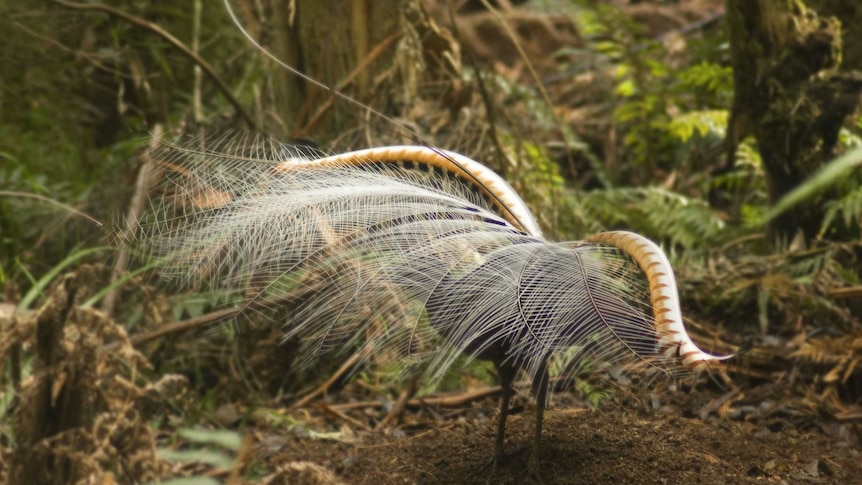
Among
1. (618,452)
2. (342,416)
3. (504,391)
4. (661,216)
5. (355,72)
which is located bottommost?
(342,416)

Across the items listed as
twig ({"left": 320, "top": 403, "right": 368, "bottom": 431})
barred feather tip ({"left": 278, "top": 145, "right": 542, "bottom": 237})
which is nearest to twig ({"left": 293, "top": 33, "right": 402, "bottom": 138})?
twig ({"left": 320, "top": 403, "right": 368, "bottom": 431})

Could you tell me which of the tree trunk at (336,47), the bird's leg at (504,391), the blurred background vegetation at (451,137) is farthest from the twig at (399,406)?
the tree trunk at (336,47)

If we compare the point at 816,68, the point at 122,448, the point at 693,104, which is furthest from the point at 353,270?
the point at 693,104

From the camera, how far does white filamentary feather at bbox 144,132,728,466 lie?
159 centimetres

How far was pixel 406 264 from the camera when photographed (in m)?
1.72

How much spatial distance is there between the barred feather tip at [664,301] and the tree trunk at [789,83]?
Result: 5.88 feet

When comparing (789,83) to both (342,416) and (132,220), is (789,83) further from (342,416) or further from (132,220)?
(132,220)

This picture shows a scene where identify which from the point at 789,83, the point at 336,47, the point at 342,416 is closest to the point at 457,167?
the point at 342,416

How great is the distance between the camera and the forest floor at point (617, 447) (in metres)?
1.90

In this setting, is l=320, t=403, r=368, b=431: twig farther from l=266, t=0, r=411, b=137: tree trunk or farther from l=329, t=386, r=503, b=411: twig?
l=266, t=0, r=411, b=137: tree trunk

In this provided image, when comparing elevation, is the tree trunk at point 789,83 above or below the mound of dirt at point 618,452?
above

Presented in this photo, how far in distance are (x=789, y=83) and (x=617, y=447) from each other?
1865 mm

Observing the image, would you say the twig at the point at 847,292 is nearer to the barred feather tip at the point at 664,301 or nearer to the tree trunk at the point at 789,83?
the tree trunk at the point at 789,83

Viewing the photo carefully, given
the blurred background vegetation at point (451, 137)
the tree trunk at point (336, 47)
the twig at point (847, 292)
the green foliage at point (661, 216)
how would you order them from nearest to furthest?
1. the twig at point (847, 292)
2. the blurred background vegetation at point (451, 137)
3. the tree trunk at point (336, 47)
4. the green foliage at point (661, 216)
